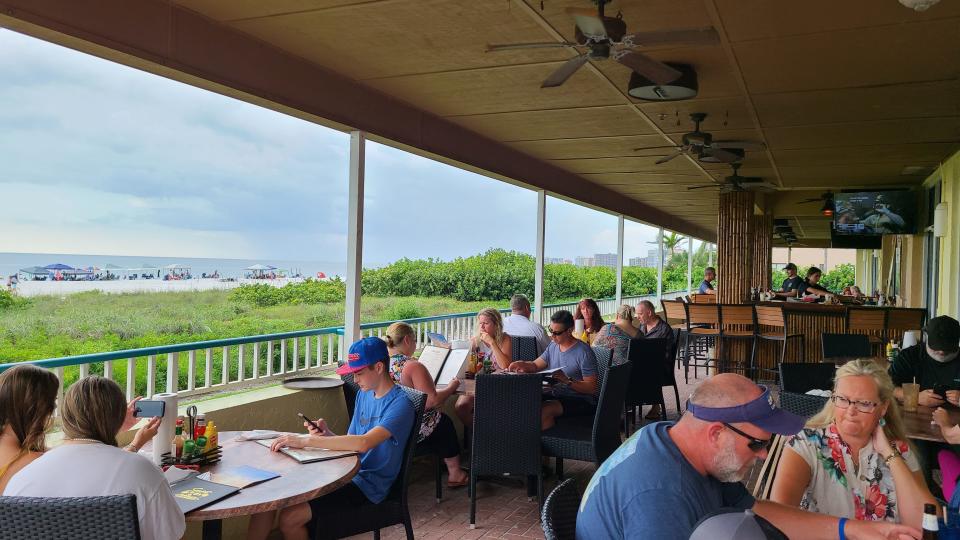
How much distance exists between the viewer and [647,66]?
3.82 m

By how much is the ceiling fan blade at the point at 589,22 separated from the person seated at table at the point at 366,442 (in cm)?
175

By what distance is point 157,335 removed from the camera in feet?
66.9

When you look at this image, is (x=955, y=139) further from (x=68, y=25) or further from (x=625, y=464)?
(x=68, y=25)

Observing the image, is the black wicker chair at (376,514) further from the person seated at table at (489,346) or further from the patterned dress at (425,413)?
the person seated at table at (489,346)

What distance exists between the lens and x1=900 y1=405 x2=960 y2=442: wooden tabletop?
317cm

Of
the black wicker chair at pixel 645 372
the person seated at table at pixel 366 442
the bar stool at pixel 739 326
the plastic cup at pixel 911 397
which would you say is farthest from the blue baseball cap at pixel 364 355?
the bar stool at pixel 739 326

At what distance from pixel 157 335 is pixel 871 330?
1847 centimetres

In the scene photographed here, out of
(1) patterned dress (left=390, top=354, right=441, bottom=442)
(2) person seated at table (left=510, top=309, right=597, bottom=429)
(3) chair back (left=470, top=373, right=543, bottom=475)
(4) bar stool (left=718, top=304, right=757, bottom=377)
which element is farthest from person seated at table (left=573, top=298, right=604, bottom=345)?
(3) chair back (left=470, top=373, right=543, bottom=475)

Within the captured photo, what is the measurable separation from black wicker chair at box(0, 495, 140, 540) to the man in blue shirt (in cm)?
112

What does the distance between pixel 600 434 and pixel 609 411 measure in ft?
0.49

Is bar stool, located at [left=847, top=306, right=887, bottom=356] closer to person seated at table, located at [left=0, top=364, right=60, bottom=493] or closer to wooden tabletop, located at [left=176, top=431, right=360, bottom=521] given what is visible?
wooden tabletop, located at [left=176, top=431, right=360, bottom=521]

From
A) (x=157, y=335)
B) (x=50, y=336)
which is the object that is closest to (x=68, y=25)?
(x=50, y=336)

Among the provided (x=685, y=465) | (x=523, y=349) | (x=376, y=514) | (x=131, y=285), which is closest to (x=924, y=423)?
(x=685, y=465)

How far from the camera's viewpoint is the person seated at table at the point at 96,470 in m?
1.91
